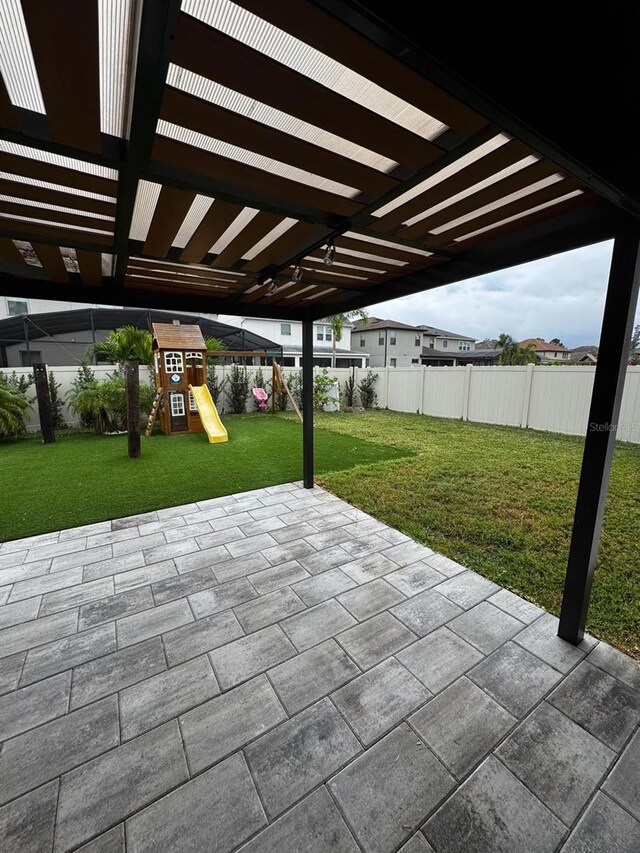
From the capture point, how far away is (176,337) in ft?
27.1

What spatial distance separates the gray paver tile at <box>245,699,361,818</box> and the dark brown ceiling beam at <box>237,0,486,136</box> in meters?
2.27

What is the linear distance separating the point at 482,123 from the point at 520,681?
2.38 m

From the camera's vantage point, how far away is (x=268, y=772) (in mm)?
1353

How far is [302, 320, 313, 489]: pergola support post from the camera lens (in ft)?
13.8

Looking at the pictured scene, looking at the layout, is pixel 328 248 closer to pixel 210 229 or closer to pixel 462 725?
pixel 210 229

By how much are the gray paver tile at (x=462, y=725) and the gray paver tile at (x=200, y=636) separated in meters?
1.08

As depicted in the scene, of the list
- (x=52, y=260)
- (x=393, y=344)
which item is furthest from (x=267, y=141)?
(x=393, y=344)

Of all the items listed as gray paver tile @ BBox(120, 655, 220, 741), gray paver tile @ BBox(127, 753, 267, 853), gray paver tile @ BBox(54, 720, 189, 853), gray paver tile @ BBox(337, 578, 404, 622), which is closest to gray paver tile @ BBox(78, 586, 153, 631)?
gray paver tile @ BBox(120, 655, 220, 741)

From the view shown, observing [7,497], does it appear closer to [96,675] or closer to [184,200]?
[96,675]

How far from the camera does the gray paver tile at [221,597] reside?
7.47ft

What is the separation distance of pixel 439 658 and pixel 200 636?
4.39 ft

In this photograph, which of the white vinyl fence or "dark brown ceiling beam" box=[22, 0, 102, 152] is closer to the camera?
"dark brown ceiling beam" box=[22, 0, 102, 152]

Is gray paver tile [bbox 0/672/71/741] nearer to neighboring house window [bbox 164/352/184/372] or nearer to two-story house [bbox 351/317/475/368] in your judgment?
neighboring house window [bbox 164/352/184/372]

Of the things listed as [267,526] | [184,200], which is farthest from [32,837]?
[184,200]
